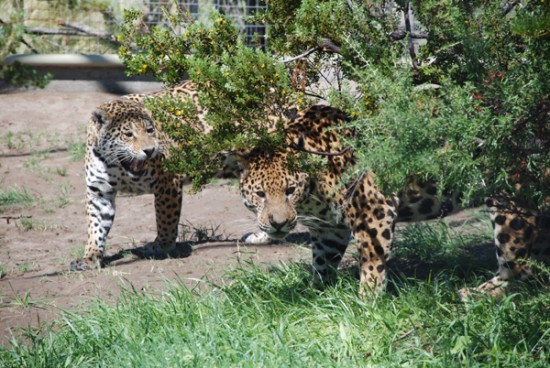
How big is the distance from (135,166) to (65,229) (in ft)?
5.49

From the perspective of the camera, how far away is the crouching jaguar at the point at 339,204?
5.89 m

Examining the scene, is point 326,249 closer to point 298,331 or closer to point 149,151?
point 298,331

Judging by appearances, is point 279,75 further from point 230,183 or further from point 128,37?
point 230,183

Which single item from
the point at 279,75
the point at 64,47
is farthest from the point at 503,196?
the point at 64,47

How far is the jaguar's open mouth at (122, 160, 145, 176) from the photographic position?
8297 millimetres

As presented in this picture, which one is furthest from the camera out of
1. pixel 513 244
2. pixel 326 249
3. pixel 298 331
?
pixel 326 249

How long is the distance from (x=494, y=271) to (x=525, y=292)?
1006 mm

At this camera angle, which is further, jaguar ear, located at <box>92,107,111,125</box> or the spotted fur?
jaguar ear, located at <box>92,107,111,125</box>

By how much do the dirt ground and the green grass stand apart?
0.59 meters

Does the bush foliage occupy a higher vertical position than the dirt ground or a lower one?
higher

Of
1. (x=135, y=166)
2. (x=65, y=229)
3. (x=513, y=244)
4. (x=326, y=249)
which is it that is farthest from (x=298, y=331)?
(x=65, y=229)

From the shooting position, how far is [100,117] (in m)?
8.36

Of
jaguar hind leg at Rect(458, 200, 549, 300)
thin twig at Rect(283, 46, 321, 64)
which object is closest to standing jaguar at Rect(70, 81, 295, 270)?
thin twig at Rect(283, 46, 321, 64)

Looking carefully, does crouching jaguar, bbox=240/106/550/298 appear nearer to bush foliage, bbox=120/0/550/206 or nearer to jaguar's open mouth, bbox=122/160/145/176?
bush foliage, bbox=120/0/550/206
